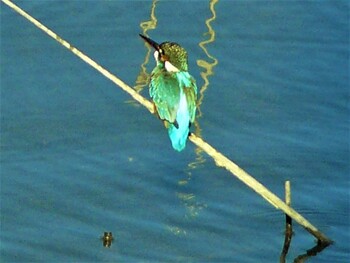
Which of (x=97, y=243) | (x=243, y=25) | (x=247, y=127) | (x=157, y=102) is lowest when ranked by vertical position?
(x=97, y=243)

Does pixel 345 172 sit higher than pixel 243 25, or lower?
lower

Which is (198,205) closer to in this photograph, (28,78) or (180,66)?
(180,66)

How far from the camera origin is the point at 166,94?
7.68 meters

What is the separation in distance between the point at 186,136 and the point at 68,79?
7.66 ft

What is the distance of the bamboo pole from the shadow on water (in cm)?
18

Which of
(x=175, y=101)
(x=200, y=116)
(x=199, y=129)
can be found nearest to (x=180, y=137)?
(x=175, y=101)

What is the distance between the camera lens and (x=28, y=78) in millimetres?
9641

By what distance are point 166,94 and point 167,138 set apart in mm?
1394

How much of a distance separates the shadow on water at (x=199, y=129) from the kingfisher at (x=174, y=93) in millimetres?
787

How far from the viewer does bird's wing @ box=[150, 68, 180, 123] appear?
25.1 ft

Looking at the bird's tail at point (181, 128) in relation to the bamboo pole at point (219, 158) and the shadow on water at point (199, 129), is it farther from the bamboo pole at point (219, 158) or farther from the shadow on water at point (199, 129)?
the shadow on water at point (199, 129)

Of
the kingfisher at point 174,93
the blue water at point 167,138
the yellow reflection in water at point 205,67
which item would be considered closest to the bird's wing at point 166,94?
the kingfisher at point 174,93

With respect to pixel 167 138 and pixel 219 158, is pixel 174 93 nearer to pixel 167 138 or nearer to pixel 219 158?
pixel 219 158

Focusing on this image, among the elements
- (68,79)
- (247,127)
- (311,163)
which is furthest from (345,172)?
(68,79)
